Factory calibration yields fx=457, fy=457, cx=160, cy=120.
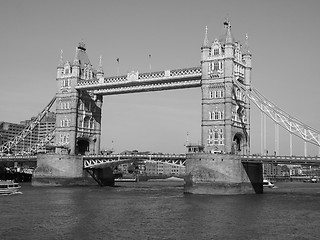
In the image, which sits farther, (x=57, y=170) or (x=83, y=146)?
(x=83, y=146)

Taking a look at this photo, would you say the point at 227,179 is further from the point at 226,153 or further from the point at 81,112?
the point at 81,112

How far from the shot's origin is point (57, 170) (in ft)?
330

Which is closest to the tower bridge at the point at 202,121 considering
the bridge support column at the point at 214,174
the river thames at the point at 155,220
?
the bridge support column at the point at 214,174

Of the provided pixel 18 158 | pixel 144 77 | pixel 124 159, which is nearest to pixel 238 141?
pixel 144 77

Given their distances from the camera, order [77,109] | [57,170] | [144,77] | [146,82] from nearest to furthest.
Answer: [146,82] → [144,77] → [57,170] → [77,109]

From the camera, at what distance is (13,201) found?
205 ft

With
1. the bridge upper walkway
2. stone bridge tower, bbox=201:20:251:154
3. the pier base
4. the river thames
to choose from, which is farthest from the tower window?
the pier base

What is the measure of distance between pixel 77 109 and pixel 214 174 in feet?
145

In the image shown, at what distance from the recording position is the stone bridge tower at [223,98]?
8500 cm

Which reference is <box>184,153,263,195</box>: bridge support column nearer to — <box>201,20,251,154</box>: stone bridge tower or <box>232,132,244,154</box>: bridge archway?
<box>201,20,251,154</box>: stone bridge tower

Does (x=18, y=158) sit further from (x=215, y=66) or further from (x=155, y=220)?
(x=155, y=220)

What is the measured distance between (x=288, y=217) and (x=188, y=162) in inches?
1237

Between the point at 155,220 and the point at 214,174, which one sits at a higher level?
the point at 214,174

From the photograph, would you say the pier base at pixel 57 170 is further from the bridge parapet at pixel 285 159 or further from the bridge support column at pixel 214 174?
the bridge parapet at pixel 285 159
